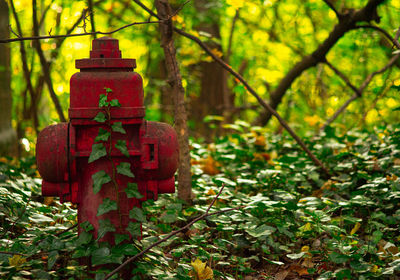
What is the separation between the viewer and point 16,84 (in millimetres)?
10227

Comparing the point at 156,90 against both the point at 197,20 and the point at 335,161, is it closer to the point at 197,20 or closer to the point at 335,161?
the point at 197,20

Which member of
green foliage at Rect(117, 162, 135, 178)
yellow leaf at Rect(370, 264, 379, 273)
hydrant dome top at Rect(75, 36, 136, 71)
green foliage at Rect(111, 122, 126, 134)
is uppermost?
hydrant dome top at Rect(75, 36, 136, 71)

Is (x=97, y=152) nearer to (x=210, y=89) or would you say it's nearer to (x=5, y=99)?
(x=5, y=99)

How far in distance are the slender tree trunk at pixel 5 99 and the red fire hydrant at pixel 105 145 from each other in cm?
370

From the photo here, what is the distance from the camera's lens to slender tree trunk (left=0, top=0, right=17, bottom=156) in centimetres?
547

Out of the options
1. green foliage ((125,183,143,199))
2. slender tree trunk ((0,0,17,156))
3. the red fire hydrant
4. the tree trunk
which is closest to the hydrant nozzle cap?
the red fire hydrant

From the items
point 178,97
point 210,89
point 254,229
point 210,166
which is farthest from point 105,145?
point 210,89

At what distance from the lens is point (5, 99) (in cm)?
570

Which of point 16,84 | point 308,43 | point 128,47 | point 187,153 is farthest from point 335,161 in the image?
point 16,84

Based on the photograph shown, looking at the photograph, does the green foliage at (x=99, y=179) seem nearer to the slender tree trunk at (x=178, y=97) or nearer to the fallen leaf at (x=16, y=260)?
the fallen leaf at (x=16, y=260)

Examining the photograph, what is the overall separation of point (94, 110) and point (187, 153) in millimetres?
1298

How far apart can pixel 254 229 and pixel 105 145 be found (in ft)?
3.61

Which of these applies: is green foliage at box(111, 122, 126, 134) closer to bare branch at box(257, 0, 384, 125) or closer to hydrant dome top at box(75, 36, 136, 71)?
hydrant dome top at box(75, 36, 136, 71)

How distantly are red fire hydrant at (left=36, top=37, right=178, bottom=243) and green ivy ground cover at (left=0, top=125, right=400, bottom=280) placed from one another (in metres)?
0.14
